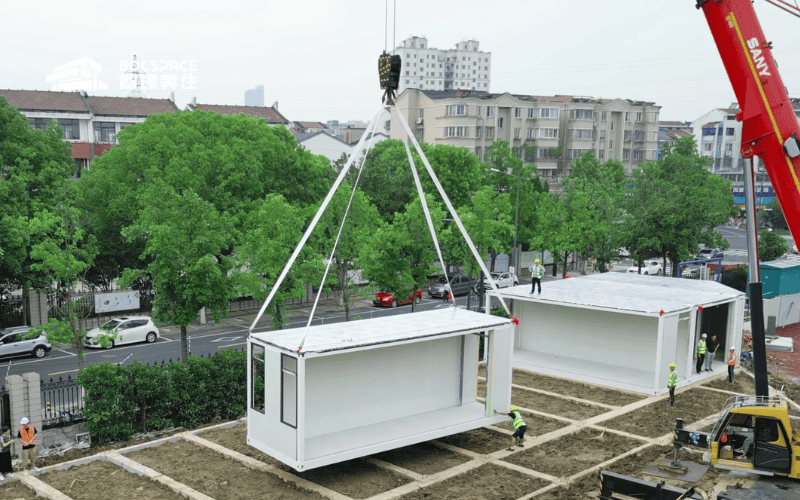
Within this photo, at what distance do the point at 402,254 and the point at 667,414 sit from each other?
58.7ft

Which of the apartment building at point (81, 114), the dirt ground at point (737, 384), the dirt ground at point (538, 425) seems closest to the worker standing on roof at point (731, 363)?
the dirt ground at point (737, 384)

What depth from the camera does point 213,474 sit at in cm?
1742

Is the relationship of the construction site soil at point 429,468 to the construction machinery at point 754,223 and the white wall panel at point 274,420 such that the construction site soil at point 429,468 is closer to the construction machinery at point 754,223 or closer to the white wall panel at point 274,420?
the white wall panel at point 274,420

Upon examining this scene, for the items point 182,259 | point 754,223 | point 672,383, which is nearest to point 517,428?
point 672,383

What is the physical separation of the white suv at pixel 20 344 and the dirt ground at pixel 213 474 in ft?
54.2

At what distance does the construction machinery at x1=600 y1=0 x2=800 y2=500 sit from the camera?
15.7 metres

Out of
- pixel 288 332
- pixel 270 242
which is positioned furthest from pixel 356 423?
pixel 270 242

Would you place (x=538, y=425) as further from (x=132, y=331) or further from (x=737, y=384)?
(x=132, y=331)

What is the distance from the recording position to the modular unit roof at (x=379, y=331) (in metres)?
17.0

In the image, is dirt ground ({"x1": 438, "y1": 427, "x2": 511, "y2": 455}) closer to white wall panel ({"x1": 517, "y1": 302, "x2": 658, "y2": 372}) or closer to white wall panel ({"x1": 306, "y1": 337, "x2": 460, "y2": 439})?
white wall panel ({"x1": 306, "y1": 337, "x2": 460, "y2": 439})

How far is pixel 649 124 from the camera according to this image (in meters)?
106

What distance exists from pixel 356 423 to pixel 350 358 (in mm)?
1849

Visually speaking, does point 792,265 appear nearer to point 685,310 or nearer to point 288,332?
point 685,310

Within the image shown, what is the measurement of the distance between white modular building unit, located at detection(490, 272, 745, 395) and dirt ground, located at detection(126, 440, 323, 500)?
46.7ft
